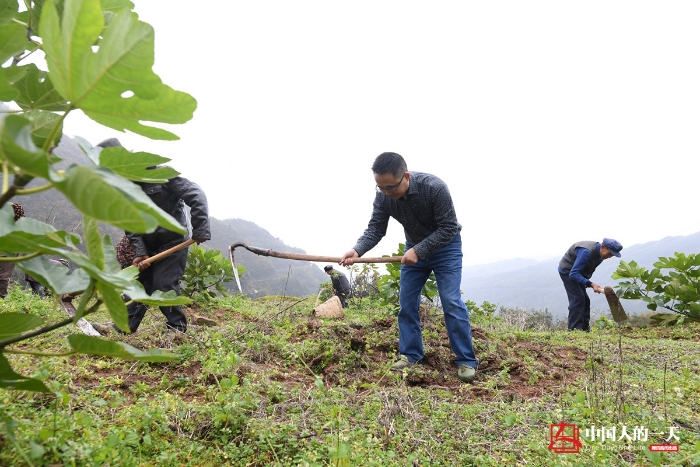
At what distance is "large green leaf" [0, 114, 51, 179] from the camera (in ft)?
1.63

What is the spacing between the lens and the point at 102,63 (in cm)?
59

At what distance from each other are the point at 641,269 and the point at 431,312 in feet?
13.7

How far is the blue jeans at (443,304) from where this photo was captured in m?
3.61

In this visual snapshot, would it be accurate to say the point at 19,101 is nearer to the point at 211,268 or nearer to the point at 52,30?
the point at 52,30

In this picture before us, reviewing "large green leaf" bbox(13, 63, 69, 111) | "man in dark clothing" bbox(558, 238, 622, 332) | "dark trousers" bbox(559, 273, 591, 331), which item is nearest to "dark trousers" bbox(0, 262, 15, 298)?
"large green leaf" bbox(13, 63, 69, 111)

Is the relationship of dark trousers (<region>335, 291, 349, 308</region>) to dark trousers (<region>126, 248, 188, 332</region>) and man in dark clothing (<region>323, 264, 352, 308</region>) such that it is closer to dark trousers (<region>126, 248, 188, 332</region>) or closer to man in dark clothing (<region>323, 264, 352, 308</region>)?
man in dark clothing (<region>323, 264, 352, 308</region>)

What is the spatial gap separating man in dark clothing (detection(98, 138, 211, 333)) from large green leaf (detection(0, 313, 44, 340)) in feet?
10.0

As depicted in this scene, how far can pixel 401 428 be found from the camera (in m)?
2.14

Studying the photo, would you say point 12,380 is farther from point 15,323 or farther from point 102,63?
point 102,63

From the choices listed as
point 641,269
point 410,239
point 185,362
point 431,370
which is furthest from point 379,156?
point 641,269

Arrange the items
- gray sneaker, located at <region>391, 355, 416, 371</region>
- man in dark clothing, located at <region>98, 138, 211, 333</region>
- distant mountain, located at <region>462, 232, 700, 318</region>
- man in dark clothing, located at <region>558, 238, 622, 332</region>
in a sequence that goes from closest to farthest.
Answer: gray sneaker, located at <region>391, 355, 416, 371</region> → man in dark clothing, located at <region>98, 138, 211, 333</region> → man in dark clothing, located at <region>558, 238, 622, 332</region> → distant mountain, located at <region>462, 232, 700, 318</region>

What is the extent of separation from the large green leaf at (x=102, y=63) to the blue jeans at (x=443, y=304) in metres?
3.29

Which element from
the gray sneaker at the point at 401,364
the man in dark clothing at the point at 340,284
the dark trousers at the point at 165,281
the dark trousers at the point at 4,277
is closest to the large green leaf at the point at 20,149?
the gray sneaker at the point at 401,364

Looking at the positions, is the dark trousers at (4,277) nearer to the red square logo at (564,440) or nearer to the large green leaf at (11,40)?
the large green leaf at (11,40)
